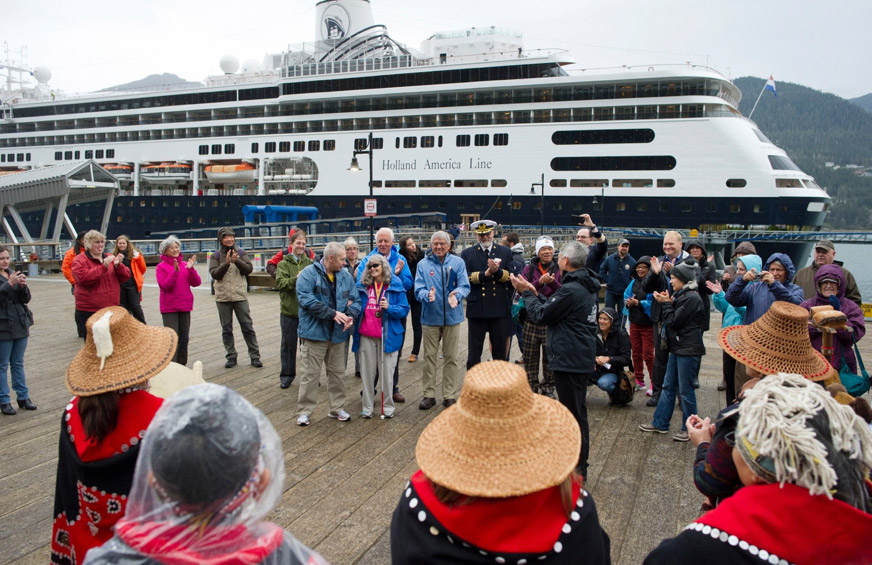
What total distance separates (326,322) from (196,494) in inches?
161

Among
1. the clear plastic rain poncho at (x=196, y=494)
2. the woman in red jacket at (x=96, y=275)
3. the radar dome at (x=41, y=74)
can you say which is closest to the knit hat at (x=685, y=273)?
the clear plastic rain poncho at (x=196, y=494)

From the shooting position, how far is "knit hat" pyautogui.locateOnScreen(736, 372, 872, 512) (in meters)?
1.39

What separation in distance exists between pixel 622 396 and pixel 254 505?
16.0 ft

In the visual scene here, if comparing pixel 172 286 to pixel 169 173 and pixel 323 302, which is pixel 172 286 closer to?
pixel 323 302

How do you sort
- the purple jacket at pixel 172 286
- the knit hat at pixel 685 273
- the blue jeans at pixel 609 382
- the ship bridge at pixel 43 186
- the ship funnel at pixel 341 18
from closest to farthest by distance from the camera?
the knit hat at pixel 685 273 < the blue jeans at pixel 609 382 < the purple jacket at pixel 172 286 < the ship bridge at pixel 43 186 < the ship funnel at pixel 341 18

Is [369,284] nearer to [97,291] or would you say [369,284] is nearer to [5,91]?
[97,291]

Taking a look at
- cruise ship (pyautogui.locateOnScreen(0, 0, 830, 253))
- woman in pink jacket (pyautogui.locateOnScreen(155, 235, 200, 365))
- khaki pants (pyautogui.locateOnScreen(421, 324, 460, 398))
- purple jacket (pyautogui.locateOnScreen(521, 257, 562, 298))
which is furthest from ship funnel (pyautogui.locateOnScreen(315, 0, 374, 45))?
khaki pants (pyautogui.locateOnScreen(421, 324, 460, 398))

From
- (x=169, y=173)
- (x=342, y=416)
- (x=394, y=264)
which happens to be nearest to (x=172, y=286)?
(x=394, y=264)

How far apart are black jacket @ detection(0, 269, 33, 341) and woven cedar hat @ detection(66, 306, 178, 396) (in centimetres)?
375

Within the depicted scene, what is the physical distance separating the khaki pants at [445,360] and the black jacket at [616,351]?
58.4 inches

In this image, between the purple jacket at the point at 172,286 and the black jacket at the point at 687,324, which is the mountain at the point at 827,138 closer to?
the black jacket at the point at 687,324

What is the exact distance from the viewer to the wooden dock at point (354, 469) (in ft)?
10.7

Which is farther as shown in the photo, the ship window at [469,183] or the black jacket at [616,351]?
the ship window at [469,183]

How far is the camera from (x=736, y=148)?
28125 mm
